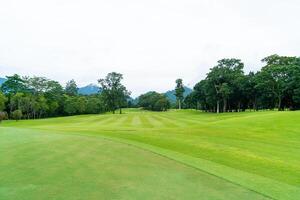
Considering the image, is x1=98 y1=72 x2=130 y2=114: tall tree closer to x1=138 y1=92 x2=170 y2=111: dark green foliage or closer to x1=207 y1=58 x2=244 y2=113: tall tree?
x1=207 y1=58 x2=244 y2=113: tall tree

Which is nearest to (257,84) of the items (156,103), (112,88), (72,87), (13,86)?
(112,88)

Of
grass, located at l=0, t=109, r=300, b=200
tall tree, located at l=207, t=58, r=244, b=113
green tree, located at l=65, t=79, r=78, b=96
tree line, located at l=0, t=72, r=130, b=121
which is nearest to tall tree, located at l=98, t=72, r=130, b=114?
tree line, located at l=0, t=72, r=130, b=121

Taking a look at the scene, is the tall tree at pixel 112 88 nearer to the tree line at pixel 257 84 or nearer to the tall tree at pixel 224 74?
the tree line at pixel 257 84

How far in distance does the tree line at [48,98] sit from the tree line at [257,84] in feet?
87.4

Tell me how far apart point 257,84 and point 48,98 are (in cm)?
5760

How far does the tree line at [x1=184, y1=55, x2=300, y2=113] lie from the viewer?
6028 cm

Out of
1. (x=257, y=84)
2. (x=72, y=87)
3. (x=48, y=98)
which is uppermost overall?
(x=72, y=87)

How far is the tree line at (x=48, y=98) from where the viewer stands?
7612 cm

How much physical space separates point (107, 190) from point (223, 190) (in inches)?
93.0

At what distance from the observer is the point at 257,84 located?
6303cm

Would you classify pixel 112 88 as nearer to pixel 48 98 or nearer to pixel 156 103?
pixel 48 98

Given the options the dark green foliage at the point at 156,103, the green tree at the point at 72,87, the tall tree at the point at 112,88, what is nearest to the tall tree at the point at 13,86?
the tall tree at the point at 112,88

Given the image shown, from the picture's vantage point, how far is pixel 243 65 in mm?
78812

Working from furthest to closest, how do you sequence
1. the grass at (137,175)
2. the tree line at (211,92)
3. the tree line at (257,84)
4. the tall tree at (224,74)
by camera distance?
the tall tree at (224,74) → the tree line at (211,92) → the tree line at (257,84) → the grass at (137,175)
